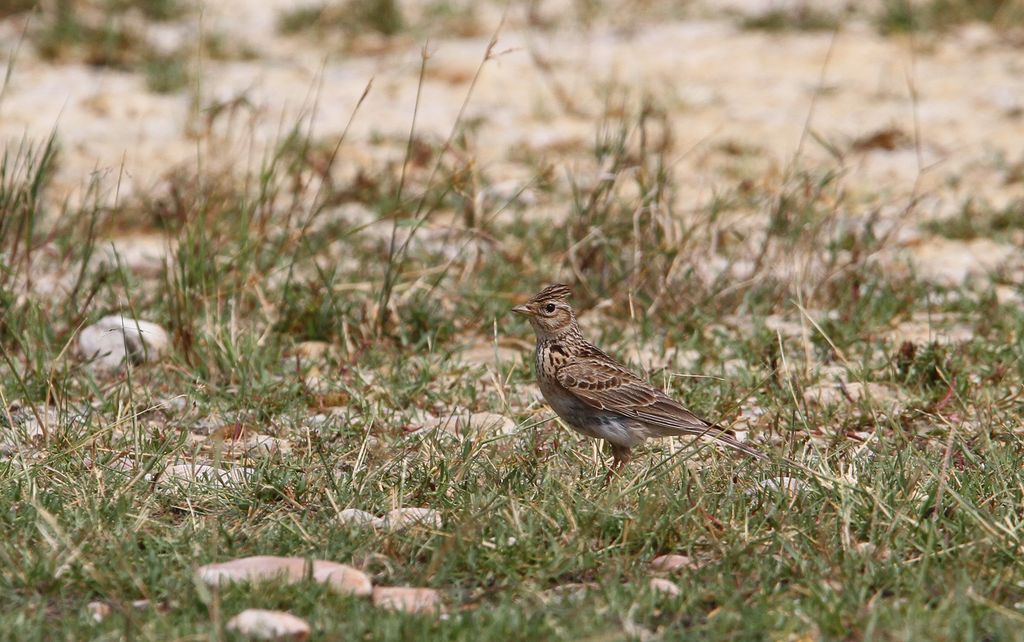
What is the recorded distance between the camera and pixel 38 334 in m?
5.62

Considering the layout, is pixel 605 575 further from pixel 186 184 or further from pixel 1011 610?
pixel 186 184

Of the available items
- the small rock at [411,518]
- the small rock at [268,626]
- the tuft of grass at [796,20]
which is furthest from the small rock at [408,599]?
the tuft of grass at [796,20]

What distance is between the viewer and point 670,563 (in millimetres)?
3775

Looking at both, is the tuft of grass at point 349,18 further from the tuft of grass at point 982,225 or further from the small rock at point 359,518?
the small rock at point 359,518

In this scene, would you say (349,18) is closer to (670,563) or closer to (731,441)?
(731,441)

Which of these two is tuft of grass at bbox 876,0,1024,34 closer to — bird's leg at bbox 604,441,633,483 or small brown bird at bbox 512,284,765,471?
small brown bird at bbox 512,284,765,471

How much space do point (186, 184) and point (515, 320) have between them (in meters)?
2.38

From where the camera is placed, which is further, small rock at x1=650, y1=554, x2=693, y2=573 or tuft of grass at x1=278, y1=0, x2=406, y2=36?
tuft of grass at x1=278, y1=0, x2=406, y2=36

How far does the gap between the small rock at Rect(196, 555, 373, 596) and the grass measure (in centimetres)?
7

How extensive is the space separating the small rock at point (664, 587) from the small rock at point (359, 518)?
0.79 metres

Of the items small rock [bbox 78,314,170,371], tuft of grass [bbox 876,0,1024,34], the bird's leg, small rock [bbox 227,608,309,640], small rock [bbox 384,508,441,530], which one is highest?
tuft of grass [bbox 876,0,1024,34]

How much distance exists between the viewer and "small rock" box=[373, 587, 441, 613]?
3.42 metres

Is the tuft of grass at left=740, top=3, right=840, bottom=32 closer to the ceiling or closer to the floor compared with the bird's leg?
closer to the ceiling

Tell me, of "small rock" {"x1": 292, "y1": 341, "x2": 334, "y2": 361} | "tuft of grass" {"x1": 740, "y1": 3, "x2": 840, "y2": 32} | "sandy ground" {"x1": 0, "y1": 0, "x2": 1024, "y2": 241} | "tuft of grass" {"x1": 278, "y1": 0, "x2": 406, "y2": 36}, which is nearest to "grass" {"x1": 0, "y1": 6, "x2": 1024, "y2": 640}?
"small rock" {"x1": 292, "y1": 341, "x2": 334, "y2": 361}
